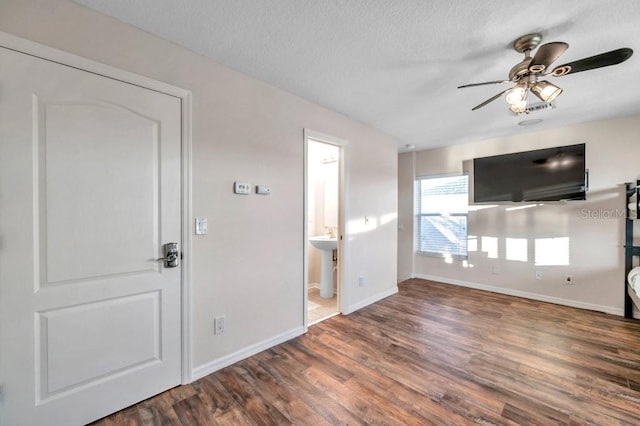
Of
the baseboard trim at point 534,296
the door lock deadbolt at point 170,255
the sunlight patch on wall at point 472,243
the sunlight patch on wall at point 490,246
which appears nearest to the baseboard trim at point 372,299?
the baseboard trim at point 534,296

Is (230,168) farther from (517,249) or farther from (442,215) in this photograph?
(517,249)

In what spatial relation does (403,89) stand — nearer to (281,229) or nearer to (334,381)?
(281,229)

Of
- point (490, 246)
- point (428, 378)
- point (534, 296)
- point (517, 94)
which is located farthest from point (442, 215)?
point (428, 378)

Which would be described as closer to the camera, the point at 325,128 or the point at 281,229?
the point at 281,229

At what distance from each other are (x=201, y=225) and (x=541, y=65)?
2.55 meters

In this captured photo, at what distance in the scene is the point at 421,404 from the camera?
5.76ft

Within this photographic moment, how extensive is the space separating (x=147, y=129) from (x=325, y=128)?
1.76 m

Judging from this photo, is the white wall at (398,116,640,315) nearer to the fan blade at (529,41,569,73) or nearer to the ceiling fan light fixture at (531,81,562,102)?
the ceiling fan light fixture at (531,81,562,102)

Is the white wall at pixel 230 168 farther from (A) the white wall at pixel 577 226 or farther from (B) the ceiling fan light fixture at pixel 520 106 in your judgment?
(A) the white wall at pixel 577 226

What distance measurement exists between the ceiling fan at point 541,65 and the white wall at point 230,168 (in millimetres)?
1685

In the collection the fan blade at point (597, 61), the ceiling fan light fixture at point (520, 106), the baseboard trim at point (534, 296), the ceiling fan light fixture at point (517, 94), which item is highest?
the fan blade at point (597, 61)

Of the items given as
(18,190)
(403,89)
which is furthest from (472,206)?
(18,190)

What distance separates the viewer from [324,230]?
432 cm

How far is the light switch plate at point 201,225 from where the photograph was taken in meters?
1.98
